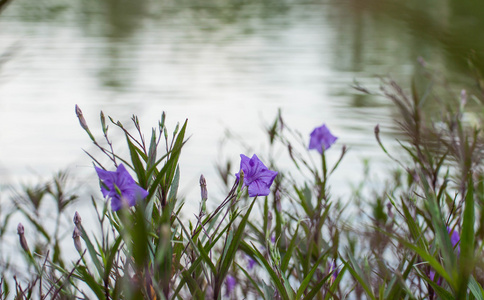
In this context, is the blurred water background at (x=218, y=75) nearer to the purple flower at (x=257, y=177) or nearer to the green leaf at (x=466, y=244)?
the green leaf at (x=466, y=244)

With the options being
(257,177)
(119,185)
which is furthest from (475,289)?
(119,185)

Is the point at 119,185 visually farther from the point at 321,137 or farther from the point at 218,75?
the point at 218,75

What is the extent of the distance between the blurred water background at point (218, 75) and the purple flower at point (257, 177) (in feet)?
0.76

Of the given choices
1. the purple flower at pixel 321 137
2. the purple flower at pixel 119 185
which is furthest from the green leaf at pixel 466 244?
the purple flower at pixel 321 137

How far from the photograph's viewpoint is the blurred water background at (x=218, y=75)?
62 cm

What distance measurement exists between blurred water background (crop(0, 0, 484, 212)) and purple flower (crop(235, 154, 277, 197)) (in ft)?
0.76

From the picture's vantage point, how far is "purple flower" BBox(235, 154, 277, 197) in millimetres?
921

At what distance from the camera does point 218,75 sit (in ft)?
24.4

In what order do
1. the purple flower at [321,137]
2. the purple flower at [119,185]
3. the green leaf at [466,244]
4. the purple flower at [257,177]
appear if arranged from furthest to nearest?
the purple flower at [321,137] < the purple flower at [257,177] < the purple flower at [119,185] < the green leaf at [466,244]

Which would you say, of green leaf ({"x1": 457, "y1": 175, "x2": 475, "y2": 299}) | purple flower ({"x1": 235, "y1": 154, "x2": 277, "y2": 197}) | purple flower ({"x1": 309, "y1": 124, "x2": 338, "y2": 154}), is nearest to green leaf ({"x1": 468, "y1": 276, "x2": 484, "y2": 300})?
green leaf ({"x1": 457, "y1": 175, "x2": 475, "y2": 299})

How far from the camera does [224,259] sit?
75 cm

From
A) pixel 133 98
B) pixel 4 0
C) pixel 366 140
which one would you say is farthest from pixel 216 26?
pixel 4 0

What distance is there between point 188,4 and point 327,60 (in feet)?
33.4

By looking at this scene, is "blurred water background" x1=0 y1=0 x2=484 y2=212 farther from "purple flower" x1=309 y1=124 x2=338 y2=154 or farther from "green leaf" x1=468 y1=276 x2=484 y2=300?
"green leaf" x1=468 y1=276 x2=484 y2=300
